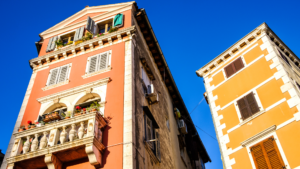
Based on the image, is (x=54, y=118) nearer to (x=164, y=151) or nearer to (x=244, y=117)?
Answer: (x=164, y=151)

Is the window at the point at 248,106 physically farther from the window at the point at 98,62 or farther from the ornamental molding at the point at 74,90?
the window at the point at 98,62

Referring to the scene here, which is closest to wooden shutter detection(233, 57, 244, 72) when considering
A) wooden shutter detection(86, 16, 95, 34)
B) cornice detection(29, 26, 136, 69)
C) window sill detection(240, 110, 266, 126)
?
window sill detection(240, 110, 266, 126)

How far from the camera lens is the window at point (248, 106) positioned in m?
15.5

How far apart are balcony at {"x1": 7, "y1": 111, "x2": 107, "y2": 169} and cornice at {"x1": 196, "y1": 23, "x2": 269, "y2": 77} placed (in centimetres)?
1000

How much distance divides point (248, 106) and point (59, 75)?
11398 mm

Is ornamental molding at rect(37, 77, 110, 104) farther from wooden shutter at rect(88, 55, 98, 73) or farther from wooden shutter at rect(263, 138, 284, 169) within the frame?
wooden shutter at rect(263, 138, 284, 169)

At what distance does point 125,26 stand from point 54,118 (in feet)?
27.5

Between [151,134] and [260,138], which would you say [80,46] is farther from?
[260,138]

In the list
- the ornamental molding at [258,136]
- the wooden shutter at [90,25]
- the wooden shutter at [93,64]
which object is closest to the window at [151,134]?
the wooden shutter at [93,64]

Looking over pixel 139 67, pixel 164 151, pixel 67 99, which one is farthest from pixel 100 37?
pixel 164 151

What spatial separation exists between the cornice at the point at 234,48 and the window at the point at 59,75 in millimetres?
9091

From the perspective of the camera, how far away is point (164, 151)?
17172mm

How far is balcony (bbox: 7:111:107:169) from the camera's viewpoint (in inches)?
461

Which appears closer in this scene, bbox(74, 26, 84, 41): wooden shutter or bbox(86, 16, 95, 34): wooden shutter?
bbox(86, 16, 95, 34): wooden shutter
